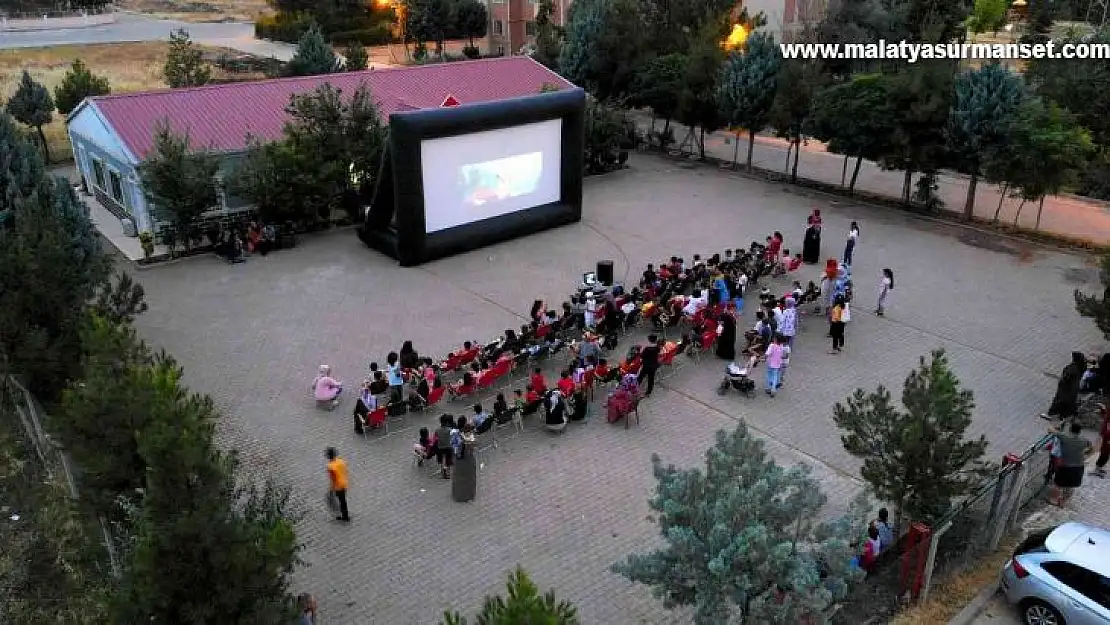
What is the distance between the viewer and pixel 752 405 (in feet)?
48.1

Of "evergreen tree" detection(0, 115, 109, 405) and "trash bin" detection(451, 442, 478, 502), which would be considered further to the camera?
"evergreen tree" detection(0, 115, 109, 405)

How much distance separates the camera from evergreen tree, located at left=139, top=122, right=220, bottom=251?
20578mm

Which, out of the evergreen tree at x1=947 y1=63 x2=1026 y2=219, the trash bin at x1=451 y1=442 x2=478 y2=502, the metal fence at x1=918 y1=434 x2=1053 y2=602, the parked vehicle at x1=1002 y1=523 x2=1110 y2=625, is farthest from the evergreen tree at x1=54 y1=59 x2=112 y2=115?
the parked vehicle at x1=1002 y1=523 x2=1110 y2=625

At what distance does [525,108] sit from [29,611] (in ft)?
53.2

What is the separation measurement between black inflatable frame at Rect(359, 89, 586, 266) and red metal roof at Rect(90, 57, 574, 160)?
516cm

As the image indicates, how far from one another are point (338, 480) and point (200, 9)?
9778 centimetres

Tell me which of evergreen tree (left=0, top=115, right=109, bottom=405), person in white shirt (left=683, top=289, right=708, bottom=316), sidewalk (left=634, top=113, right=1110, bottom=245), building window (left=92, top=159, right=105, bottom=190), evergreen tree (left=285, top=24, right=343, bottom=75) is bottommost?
sidewalk (left=634, top=113, right=1110, bottom=245)

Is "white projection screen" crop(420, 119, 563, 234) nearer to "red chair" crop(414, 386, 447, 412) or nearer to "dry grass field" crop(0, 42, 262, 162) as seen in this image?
"red chair" crop(414, 386, 447, 412)

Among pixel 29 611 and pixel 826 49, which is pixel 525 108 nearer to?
pixel 29 611

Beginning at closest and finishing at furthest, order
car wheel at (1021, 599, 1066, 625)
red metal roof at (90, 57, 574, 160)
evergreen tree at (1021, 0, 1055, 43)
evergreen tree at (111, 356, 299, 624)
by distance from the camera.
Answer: evergreen tree at (111, 356, 299, 624)
car wheel at (1021, 599, 1066, 625)
red metal roof at (90, 57, 574, 160)
evergreen tree at (1021, 0, 1055, 43)

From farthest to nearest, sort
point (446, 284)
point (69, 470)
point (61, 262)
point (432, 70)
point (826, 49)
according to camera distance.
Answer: point (826, 49) < point (432, 70) < point (446, 284) < point (61, 262) < point (69, 470)

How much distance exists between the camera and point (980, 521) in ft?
33.8

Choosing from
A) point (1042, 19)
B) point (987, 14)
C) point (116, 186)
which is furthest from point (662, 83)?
point (987, 14)

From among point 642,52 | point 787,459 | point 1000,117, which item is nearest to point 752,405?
point 787,459
